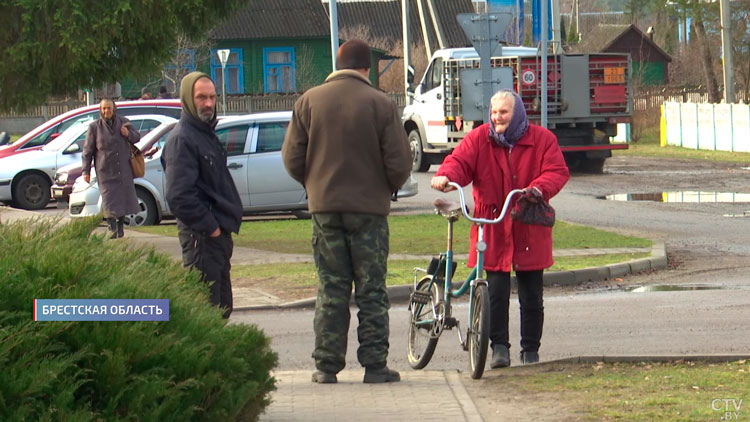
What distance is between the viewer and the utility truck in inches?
1066

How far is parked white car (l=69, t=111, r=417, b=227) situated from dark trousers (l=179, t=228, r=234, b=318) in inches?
445

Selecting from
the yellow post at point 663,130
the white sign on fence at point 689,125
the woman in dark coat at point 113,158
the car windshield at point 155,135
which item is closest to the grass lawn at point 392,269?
the woman in dark coat at point 113,158

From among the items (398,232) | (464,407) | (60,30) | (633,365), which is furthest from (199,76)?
(398,232)

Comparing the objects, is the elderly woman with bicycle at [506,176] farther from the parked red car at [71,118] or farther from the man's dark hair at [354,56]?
the parked red car at [71,118]

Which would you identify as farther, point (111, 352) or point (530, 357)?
point (530, 357)

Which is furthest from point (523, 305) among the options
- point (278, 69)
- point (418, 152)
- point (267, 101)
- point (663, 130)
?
point (278, 69)

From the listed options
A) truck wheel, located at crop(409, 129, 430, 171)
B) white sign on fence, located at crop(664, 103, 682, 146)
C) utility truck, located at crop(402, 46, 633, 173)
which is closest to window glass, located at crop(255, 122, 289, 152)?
utility truck, located at crop(402, 46, 633, 173)

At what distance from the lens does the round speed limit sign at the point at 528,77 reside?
87.9 ft

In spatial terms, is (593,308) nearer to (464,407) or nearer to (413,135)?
(464,407)

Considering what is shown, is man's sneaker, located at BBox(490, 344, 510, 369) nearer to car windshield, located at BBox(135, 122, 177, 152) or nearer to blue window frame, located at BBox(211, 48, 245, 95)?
car windshield, located at BBox(135, 122, 177, 152)

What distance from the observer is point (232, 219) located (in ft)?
25.1

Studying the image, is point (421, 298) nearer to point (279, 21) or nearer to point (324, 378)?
point (324, 378)

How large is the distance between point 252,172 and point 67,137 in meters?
6.45

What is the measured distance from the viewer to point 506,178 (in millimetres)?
7980
